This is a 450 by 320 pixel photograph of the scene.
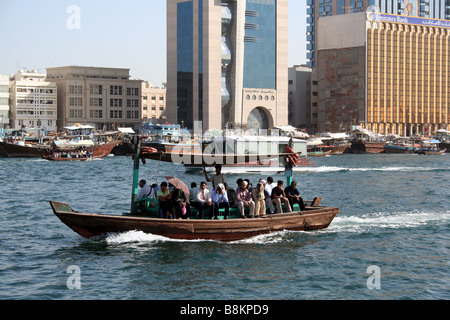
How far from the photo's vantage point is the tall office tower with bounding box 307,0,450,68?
160125 mm

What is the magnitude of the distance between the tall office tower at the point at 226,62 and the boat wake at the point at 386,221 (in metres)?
91.0

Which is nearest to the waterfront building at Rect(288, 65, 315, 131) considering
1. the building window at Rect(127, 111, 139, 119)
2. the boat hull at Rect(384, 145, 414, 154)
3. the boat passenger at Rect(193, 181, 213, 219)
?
the building window at Rect(127, 111, 139, 119)

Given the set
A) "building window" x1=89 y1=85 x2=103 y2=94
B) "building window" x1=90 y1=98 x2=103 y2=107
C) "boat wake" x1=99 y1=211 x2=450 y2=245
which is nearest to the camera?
"boat wake" x1=99 y1=211 x2=450 y2=245

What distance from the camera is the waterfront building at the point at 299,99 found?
14812 centimetres

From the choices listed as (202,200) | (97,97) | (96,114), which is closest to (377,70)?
(97,97)

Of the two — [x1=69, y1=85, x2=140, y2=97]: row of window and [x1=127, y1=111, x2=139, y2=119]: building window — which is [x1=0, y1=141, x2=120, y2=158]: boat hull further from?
[x1=127, y1=111, x2=139, y2=119]: building window

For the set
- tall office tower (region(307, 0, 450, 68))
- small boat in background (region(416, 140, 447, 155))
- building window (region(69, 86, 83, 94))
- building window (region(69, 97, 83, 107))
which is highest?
tall office tower (region(307, 0, 450, 68))

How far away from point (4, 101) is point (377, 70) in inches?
2980

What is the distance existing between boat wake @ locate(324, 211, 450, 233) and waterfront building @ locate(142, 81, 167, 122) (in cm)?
12485

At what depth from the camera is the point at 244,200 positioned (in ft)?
74.7

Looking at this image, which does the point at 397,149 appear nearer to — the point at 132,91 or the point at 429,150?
the point at 429,150

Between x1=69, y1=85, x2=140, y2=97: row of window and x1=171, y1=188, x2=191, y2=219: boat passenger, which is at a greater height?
x1=69, y1=85, x2=140, y2=97: row of window
